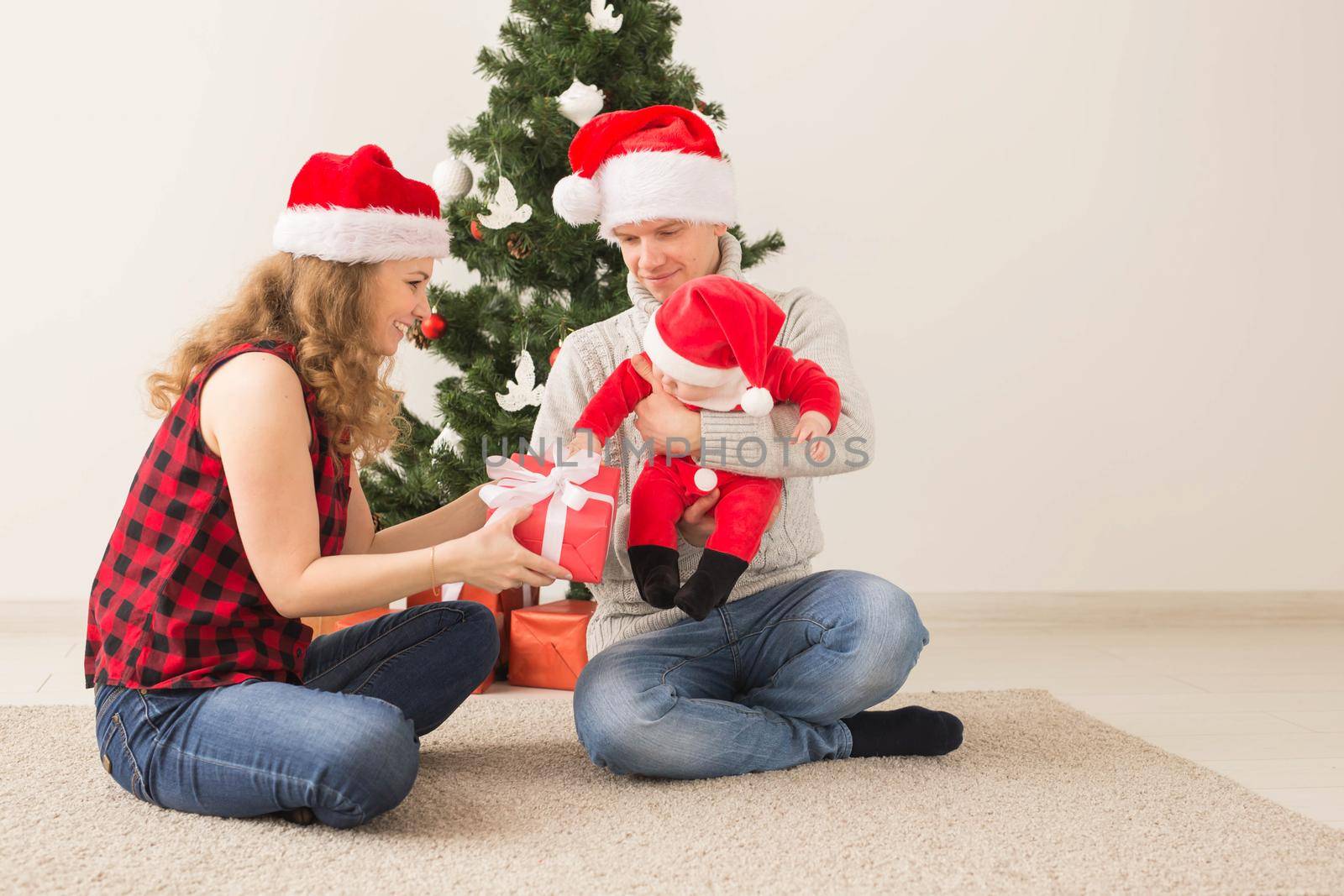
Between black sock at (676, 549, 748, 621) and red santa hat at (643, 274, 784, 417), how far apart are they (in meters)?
0.21

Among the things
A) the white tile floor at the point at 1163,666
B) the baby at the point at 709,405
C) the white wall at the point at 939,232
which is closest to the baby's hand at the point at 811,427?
the baby at the point at 709,405

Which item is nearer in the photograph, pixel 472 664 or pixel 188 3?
pixel 472 664

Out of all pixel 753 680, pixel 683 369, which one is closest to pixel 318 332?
pixel 683 369

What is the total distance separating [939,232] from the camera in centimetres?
322

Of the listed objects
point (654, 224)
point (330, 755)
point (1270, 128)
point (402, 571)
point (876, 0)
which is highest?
point (876, 0)

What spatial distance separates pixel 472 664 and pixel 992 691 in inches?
45.2

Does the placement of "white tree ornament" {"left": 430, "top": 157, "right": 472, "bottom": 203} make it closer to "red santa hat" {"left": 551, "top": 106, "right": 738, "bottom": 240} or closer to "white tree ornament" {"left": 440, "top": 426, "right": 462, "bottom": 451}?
"white tree ornament" {"left": 440, "top": 426, "right": 462, "bottom": 451}

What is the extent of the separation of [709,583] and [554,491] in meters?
0.25

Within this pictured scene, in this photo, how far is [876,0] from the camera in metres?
3.16

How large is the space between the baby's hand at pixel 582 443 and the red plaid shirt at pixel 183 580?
0.34 meters

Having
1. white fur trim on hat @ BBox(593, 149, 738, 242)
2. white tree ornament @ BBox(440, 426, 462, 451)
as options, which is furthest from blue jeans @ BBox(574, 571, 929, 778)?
white tree ornament @ BBox(440, 426, 462, 451)

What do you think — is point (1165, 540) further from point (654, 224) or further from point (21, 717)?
point (21, 717)

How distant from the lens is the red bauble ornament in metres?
2.53

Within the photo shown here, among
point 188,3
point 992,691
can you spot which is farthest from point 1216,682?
point 188,3
